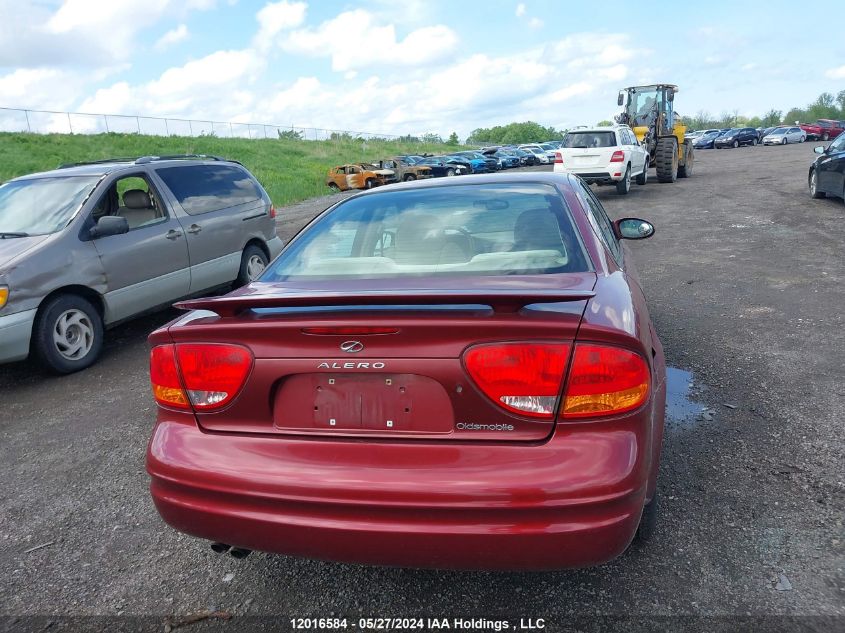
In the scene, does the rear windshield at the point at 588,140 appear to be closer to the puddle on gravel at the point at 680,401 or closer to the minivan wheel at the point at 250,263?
the minivan wheel at the point at 250,263

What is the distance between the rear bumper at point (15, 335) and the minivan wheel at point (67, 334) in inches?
4.1

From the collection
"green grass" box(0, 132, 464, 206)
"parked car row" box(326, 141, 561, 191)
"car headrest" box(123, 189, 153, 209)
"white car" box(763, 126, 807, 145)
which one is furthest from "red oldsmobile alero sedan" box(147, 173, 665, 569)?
"white car" box(763, 126, 807, 145)

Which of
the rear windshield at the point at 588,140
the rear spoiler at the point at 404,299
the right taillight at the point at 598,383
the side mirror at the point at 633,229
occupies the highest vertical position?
the rear windshield at the point at 588,140

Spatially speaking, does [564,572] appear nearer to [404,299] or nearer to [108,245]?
[404,299]

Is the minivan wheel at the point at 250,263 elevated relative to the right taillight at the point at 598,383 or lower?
lower

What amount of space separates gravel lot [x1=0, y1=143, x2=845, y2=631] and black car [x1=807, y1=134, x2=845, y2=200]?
848 cm

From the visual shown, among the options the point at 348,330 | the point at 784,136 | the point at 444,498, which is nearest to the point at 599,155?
the point at 348,330

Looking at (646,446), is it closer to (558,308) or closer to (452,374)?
(558,308)

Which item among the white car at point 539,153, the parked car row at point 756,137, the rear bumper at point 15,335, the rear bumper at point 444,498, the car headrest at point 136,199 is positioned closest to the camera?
the rear bumper at point 444,498

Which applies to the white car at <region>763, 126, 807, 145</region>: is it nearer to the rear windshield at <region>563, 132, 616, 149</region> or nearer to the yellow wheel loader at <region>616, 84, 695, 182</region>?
the yellow wheel loader at <region>616, 84, 695, 182</region>

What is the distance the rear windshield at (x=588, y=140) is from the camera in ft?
57.1

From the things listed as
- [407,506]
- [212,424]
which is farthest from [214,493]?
[407,506]

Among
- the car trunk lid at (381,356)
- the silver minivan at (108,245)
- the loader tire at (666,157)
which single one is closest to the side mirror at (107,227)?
the silver minivan at (108,245)

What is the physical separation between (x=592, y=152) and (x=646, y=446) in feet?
53.3
